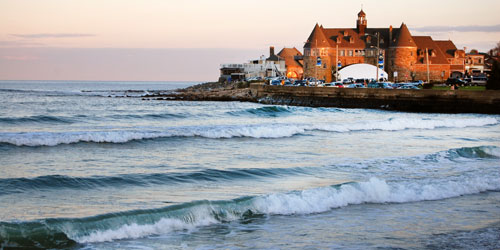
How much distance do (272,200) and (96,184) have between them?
14.5 ft

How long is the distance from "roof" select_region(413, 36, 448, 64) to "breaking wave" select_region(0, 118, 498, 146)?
216ft

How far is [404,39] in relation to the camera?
95938 millimetres

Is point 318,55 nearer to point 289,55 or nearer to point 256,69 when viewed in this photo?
Answer: point 256,69

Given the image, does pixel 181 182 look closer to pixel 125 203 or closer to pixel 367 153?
pixel 125 203

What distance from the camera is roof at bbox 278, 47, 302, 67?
117125 millimetres

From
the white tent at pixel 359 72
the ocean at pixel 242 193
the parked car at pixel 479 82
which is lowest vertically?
the ocean at pixel 242 193

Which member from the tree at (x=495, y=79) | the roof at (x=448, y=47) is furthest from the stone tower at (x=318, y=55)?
the tree at (x=495, y=79)

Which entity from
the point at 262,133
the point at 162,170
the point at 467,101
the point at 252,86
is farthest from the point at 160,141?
the point at 252,86

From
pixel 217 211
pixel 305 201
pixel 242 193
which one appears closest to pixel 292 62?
pixel 242 193

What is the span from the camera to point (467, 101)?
1671 inches

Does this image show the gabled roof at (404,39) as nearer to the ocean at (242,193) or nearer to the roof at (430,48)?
the roof at (430,48)

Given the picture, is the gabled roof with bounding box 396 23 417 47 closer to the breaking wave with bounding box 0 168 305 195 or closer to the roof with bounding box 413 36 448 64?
the roof with bounding box 413 36 448 64

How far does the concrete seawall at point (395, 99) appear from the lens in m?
41.8

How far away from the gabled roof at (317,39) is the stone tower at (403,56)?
11.3 metres
